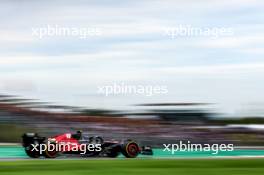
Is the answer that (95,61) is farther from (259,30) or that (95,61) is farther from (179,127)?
(259,30)

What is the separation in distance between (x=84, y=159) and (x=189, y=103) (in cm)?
153

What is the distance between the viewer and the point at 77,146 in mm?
8656

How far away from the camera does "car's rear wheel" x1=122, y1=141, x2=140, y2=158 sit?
28.8 ft

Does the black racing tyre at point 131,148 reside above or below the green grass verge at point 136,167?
above

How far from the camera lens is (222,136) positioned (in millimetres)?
8820

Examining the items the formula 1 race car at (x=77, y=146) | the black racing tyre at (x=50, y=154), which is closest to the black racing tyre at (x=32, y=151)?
the formula 1 race car at (x=77, y=146)

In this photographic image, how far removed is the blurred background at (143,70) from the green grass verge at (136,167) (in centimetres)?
33

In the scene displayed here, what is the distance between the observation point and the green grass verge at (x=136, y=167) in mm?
7797

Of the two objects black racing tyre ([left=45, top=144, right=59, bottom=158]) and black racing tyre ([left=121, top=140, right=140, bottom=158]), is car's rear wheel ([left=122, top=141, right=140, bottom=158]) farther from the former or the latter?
black racing tyre ([left=45, top=144, right=59, bottom=158])

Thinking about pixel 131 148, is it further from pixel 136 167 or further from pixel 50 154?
pixel 50 154

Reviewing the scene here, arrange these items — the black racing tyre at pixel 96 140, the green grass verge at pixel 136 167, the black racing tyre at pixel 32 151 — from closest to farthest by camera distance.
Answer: the green grass verge at pixel 136 167, the black racing tyre at pixel 32 151, the black racing tyre at pixel 96 140

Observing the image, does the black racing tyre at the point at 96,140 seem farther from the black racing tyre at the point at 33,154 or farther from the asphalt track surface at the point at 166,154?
the black racing tyre at the point at 33,154

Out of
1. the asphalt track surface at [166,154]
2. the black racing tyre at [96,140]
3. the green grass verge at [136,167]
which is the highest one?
the black racing tyre at [96,140]

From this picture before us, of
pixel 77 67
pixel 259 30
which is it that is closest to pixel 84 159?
pixel 77 67
